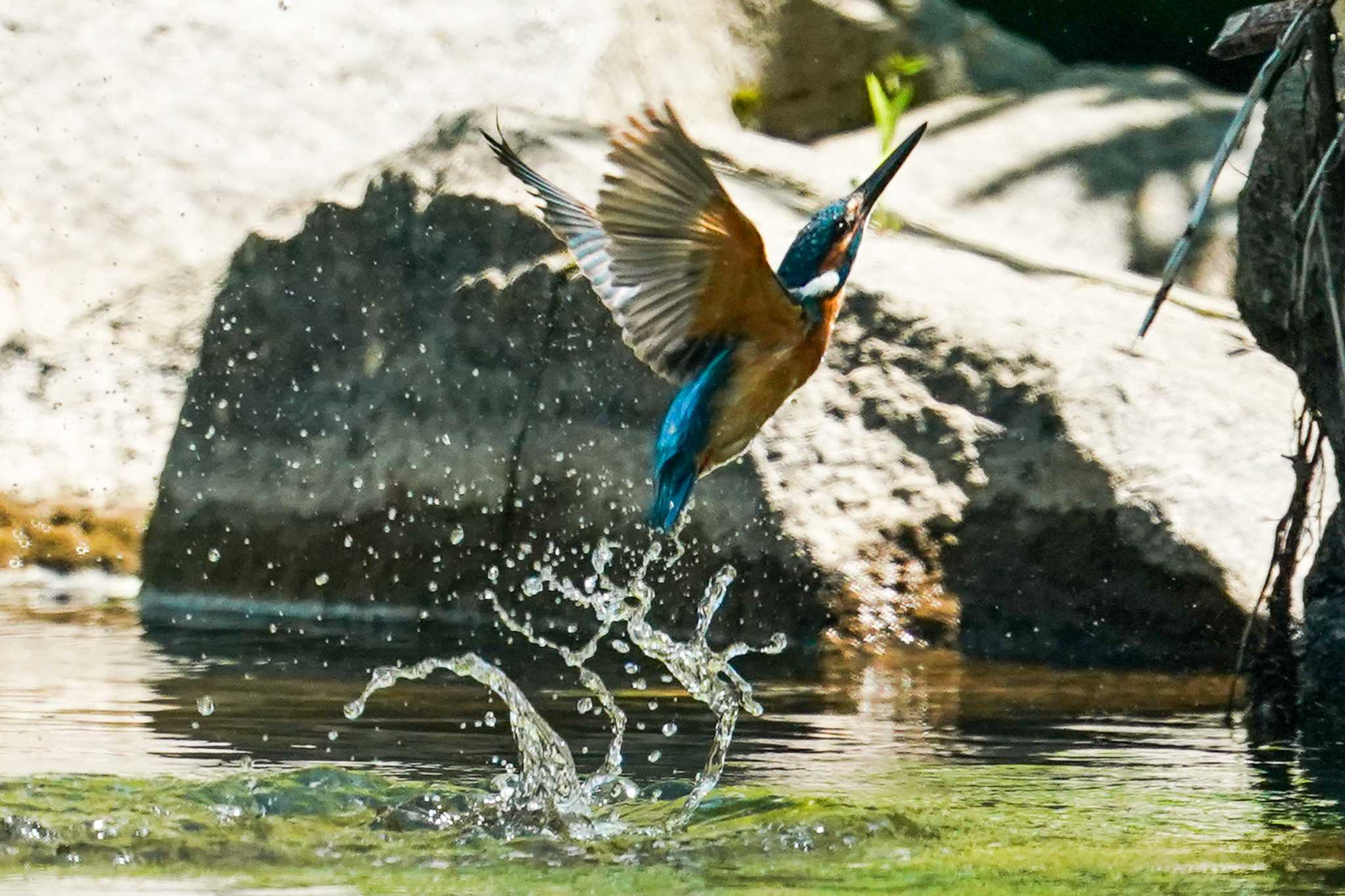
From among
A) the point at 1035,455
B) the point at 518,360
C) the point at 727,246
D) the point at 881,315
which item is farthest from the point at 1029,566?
the point at 727,246

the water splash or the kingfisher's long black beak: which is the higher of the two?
the kingfisher's long black beak

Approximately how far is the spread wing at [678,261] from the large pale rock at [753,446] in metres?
1.88

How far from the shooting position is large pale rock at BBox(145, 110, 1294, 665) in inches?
224

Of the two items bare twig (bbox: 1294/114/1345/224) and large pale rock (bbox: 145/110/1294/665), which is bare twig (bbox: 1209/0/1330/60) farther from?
large pale rock (bbox: 145/110/1294/665)

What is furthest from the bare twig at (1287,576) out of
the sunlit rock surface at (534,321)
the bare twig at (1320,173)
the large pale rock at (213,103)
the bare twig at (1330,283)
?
the large pale rock at (213,103)

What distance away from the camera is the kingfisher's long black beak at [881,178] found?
4016 mm

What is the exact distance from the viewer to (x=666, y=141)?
344 centimetres

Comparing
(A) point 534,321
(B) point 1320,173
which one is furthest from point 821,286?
(A) point 534,321

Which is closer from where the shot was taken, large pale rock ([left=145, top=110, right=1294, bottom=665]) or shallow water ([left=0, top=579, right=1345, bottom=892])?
shallow water ([left=0, top=579, right=1345, bottom=892])

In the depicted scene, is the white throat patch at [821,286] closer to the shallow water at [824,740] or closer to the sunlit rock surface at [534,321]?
the shallow water at [824,740]

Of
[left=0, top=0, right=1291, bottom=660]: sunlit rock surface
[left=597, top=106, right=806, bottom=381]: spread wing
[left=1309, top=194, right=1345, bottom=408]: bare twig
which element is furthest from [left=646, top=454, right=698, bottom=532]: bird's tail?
[left=0, top=0, right=1291, bottom=660]: sunlit rock surface

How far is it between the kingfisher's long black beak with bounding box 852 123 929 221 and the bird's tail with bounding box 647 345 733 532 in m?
0.43

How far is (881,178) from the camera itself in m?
4.04

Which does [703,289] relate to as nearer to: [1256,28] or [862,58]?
[1256,28]
